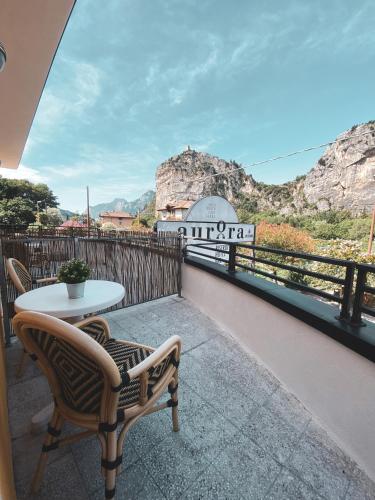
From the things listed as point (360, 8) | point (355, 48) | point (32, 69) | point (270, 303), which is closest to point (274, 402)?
point (270, 303)

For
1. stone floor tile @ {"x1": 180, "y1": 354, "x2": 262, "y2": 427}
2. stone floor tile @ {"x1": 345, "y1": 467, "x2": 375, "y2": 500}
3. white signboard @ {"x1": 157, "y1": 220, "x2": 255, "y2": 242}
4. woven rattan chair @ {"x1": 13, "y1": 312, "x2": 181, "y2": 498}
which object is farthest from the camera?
white signboard @ {"x1": 157, "y1": 220, "x2": 255, "y2": 242}

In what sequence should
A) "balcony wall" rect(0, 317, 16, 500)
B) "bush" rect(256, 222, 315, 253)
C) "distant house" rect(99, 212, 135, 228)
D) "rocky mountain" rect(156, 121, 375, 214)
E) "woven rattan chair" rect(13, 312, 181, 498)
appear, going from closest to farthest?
"balcony wall" rect(0, 317, 16, 500), "woven rattan chair" rect(13, 312, 181, 498), "bush" rect(256, 222, 315, 253), "rocky mountain" rect(156, 121, 375, 214), "distant house" rect(99, 212, 135, 228)

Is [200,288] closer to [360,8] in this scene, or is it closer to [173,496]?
[173,496]

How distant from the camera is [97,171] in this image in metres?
44.1

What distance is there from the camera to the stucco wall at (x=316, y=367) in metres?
1.24

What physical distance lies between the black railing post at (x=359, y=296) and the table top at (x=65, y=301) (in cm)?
163

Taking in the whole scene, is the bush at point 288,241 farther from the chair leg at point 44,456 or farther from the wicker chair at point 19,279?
the chair leg at point 44,456

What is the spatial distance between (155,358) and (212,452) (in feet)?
2.48

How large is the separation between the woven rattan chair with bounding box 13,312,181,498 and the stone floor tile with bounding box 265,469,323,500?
0.75m

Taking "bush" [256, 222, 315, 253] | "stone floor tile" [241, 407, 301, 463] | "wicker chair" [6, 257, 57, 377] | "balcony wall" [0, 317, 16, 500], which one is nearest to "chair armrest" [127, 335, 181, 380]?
"balcony wall" [0, 317, 16, 500]

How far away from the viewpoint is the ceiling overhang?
177cm

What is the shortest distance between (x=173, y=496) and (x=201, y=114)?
43.6 m

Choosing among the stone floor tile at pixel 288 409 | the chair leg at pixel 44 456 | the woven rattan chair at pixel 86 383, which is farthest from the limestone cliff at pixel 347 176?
the chair leg at pixel 44 456

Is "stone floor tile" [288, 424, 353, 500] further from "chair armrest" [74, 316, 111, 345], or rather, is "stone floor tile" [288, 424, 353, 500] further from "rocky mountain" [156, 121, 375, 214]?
"rocky mountain" [156, 121, 375, 214]
